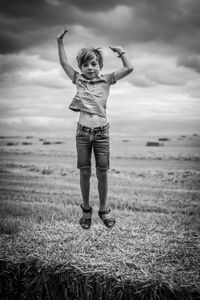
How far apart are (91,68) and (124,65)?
48 cm

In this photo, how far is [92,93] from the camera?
4.58m

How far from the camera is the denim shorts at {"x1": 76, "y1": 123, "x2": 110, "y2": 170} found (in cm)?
459

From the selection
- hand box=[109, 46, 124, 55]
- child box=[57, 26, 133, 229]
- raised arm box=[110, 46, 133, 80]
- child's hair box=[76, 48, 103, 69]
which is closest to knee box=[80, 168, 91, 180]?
child box=[57, 26, 133, 229]

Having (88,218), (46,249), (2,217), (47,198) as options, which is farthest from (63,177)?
(46,249)

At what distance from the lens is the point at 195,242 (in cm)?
415

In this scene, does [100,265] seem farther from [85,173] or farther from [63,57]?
[63,57]

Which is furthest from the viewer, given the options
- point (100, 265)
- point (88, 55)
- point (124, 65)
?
point (124, 65)

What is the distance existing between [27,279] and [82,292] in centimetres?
69

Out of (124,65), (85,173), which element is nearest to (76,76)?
(124,65)

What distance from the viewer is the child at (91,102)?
15.0 feet

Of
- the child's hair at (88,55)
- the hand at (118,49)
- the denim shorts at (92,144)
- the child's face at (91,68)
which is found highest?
the hand at (118,49)

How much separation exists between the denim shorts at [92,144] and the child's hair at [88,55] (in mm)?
915

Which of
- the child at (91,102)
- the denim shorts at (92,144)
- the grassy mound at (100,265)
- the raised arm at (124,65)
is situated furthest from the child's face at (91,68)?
the grassy mound at (100,265)

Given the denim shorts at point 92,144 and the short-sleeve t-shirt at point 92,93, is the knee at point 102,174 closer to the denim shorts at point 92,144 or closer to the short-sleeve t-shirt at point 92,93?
the denim shorts at point 92,144
